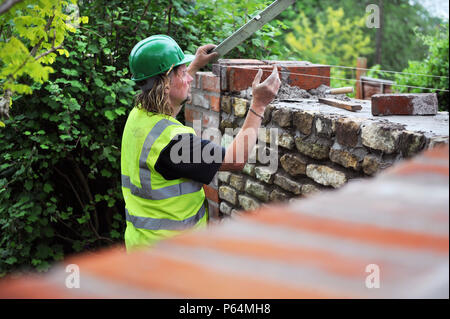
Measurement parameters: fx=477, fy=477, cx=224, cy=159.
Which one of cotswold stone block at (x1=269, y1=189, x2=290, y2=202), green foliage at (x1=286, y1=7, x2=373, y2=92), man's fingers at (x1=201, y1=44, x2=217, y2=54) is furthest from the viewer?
green foliage at (x1=286, y1=7, x2=373, y2=92)

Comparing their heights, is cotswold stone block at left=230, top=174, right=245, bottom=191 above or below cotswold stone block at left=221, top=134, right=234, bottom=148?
below

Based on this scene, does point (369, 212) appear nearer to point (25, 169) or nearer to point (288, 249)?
point (288, 249)

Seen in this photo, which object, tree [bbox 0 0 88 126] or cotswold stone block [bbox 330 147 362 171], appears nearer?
tree [bbox 0 0 88 126]

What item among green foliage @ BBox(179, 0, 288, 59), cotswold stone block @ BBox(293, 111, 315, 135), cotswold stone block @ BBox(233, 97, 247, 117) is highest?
green foliage @ BBox(179, 0, 288, 59)

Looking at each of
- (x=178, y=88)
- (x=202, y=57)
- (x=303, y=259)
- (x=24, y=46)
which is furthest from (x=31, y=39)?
(x=303, y=259)

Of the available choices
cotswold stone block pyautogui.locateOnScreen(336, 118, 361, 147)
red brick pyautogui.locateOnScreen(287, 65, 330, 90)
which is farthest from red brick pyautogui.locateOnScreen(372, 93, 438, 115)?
red brick pyautogui.locateOnScreen(287, 65, 330, 90)

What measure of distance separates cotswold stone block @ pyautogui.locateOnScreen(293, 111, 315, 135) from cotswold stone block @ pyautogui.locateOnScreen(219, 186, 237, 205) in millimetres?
826

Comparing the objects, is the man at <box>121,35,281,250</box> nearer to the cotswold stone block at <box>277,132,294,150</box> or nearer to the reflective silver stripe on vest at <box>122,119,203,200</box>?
the reflective silver stripe on vest at <box>122,119,203,200</box>

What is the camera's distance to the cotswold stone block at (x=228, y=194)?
3344 millimetres

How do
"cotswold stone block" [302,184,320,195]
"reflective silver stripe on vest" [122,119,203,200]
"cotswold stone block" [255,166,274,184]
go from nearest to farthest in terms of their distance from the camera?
"reflective silver stripe on vest" [122,119,203,200]
"cotswold stone block" [302,184,320,195]
"cotswold stone block" [255,166,274,184]

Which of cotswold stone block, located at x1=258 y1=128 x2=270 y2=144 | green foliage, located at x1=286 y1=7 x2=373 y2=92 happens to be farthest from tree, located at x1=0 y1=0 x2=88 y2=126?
green foliage, located at x1=286 y1=7 x2=373 y2=92

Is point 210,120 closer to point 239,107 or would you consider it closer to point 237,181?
point 239,107

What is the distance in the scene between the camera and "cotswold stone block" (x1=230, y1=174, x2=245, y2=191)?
10.7 ft
